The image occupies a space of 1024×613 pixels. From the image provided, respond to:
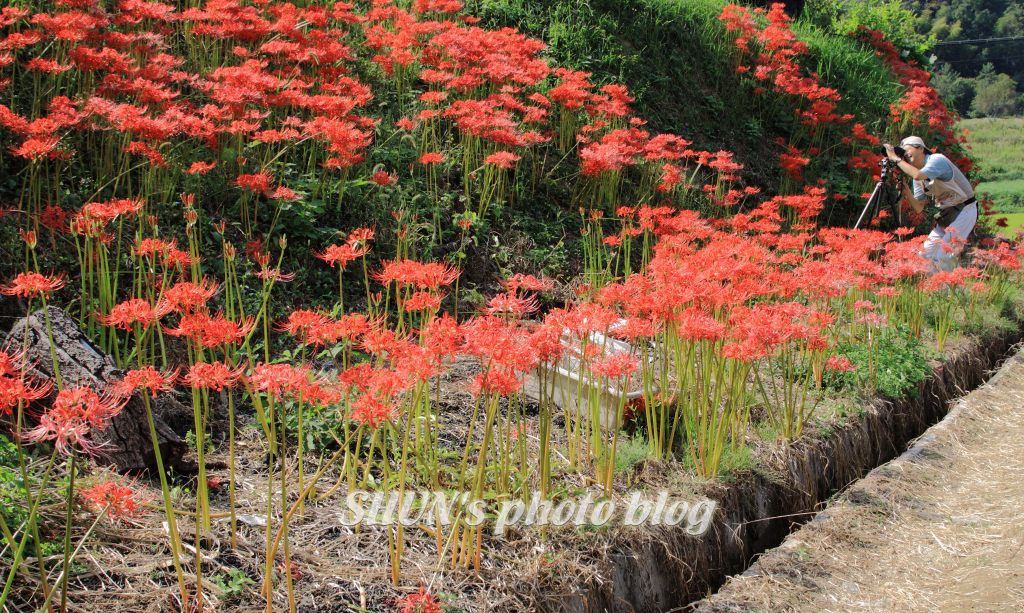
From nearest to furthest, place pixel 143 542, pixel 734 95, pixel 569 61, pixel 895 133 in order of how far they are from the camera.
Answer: pixel 143 542 → pixel 569 61 → pixel 734 95 → pixel 895 133

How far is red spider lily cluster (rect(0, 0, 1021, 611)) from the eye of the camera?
88.4 inches

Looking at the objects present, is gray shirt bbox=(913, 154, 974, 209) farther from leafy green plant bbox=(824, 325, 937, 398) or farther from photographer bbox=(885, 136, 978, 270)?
leafy green plant bbox=(824, 325, 937, 398)

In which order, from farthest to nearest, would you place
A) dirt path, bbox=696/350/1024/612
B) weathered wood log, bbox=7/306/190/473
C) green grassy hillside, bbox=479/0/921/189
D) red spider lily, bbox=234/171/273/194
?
green grassy hillside, bbox=479/0/921/189 → red spider lily, bbox=234/171/273/194 → dirt path, bbox=696/350/1024/612 → weathered wood log, bbox=7/306/190/473

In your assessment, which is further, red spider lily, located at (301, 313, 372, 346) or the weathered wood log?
the weathered wood log

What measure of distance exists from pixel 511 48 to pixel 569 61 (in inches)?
104

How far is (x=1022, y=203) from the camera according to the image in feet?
70.4

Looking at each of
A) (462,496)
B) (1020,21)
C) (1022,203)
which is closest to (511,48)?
(462,496)

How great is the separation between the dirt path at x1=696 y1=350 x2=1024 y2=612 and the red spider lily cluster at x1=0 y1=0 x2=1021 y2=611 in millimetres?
511

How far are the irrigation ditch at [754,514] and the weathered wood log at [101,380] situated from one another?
1375 millimetres

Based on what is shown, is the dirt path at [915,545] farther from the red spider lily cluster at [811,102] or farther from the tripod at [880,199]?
the red spider lily cluster at [811,102]

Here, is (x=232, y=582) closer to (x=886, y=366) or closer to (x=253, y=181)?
(x=253, y=181)

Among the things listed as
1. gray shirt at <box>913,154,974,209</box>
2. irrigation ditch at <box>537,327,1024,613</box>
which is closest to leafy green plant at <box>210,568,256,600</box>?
irrigation ditch at <box>537,327,1024,613</box>

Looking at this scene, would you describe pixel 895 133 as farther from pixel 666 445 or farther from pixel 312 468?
pixel 312 468

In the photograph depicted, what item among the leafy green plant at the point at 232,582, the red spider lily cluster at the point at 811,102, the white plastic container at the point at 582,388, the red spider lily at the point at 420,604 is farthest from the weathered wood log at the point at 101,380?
the red spider lily cluster at the point at 811,102
